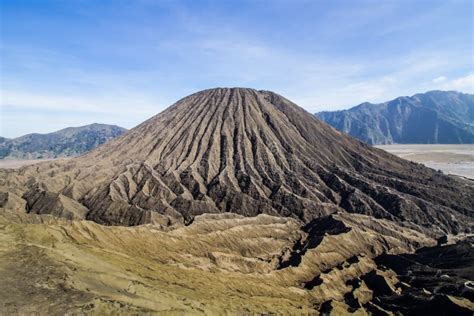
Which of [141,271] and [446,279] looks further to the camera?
[446,279]

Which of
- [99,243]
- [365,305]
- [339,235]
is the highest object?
[99,243]

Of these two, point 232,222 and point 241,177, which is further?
point 241,177

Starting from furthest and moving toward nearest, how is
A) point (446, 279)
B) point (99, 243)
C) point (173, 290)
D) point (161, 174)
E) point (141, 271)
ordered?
1. point (161, 174)
2. point (446, 279)
3. point (99, 243)
4. point (141, 271)
5. point (173, 290)

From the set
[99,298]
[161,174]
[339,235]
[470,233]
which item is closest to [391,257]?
[339,235]

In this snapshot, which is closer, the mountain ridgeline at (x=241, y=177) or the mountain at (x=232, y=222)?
the mountain at (x=232, y=222)

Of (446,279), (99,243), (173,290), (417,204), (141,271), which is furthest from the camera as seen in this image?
(417,204)

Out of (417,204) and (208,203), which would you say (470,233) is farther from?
(208,203)

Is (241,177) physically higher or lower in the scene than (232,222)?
higher

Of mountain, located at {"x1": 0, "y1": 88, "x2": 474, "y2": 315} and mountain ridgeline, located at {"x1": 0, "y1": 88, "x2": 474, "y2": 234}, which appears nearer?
mountain, located at {"x1": 0, "y1": 88, "x2": 474, "y2": 315}
